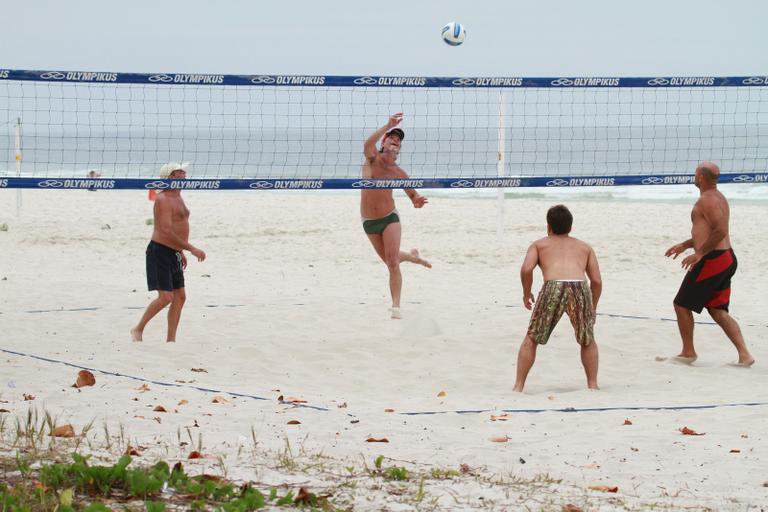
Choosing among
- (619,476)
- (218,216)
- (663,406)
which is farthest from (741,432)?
(218,216)

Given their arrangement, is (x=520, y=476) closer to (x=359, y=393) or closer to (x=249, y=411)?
(x=249, y=411)

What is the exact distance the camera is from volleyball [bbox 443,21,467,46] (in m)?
11.2

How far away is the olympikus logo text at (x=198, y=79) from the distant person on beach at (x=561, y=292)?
2.41 metres

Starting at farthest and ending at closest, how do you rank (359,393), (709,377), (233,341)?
(233,341), (709,377), (359,393)

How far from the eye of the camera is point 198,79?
7.19 meters

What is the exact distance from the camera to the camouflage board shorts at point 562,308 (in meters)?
6.13

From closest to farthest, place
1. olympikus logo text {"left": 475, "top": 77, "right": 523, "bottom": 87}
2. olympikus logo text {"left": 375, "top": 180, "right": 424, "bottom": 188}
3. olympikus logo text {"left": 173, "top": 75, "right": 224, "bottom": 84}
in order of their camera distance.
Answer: olympikus logo text {"left": 173, "top": 75, "right": 224, "bottom": 84}
olympikus logo text {"left": 375, "top": 180, "right": 424, "bottom": 188}
olympikus logo text {"left": 475, "top": 77, "right": 523, "bottom": 87}

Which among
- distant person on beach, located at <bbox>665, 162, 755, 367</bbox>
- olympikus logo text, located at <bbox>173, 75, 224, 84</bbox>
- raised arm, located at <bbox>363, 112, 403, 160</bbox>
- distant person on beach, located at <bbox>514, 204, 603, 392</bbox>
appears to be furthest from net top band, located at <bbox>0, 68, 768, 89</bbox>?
distant person on beach, located at <bbox>514, 204, 603, 392</bbox>

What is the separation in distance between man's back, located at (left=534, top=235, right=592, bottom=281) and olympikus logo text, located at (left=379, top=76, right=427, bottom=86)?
173 cm

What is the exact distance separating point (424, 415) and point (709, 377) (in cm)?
231

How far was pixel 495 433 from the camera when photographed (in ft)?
16.2

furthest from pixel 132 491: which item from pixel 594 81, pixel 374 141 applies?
pixel 594 81

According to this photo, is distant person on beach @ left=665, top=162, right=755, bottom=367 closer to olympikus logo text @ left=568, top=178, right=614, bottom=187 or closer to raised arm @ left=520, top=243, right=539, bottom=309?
olympikus logo text @ left=568, top=178, right=614, bottom=187

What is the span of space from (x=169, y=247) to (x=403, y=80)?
1906 millimetres
